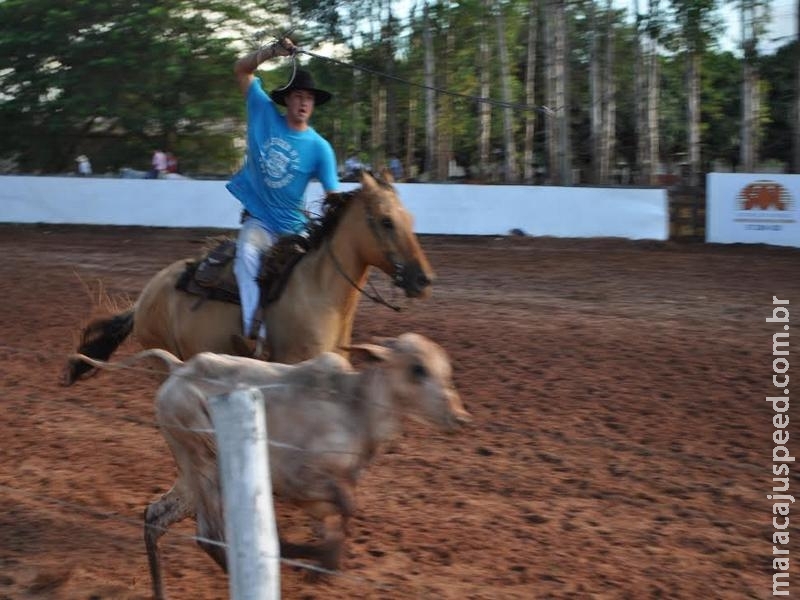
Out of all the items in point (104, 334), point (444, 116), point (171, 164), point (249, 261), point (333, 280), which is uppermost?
point (444, 116)

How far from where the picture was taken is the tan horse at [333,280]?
5.56 m

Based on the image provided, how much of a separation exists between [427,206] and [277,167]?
1435 cm

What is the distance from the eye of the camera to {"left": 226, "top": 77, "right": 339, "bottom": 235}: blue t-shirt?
19.6ft

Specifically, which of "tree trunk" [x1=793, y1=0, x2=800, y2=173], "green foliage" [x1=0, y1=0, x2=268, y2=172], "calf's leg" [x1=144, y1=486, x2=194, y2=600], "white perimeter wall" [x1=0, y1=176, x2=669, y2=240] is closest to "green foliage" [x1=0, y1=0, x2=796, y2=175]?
"green foliage" [x1=0, y1=0, x2=268, y2=172]

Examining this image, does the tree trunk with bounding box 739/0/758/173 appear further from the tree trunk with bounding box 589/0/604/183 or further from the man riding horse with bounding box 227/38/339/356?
the man riding horse with bounding box 227/38/339/356

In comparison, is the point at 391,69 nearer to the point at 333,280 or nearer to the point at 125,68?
the point at 125,68

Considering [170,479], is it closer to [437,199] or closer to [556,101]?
[437,199]

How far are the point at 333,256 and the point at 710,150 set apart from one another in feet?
113

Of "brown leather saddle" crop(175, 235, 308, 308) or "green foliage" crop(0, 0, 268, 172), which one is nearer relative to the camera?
"brown leather saddle" crop(175, 235, 308, 308)

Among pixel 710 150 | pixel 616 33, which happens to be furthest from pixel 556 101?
pixel 710 150

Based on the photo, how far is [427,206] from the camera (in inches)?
796

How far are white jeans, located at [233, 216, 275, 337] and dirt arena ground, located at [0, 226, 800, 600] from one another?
1184 mm

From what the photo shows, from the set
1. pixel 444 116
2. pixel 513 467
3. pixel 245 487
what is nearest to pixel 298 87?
Result: pixel 513 467

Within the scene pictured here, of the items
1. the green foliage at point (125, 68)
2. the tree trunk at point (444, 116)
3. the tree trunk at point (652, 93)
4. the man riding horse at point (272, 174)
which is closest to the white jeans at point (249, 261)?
the man riding horse at point (272, 174)
